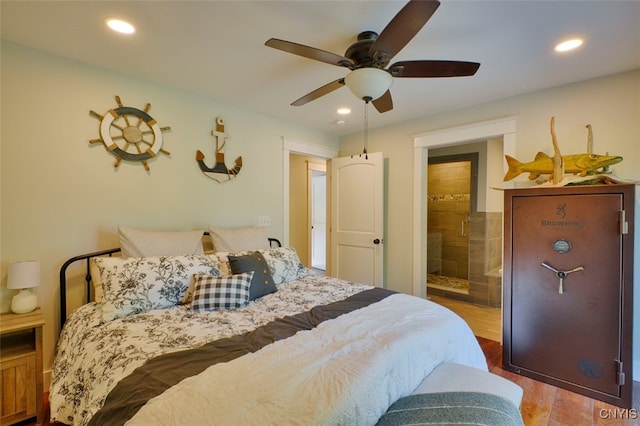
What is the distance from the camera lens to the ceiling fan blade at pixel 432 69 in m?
1.63

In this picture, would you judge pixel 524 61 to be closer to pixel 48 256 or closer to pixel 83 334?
pixel 83 334

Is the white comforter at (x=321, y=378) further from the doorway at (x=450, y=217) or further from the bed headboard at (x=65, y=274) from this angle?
the doorway at (x=450, y=217)

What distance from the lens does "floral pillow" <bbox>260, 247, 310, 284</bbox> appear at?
249 cm

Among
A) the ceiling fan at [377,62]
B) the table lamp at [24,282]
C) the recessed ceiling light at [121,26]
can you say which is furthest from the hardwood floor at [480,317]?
the recessed ceiling light at [121,26]

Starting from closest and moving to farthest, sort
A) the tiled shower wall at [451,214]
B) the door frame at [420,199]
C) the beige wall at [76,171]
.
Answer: the beige wall at [76,171] < the door frame at [420,199] < the tiled shower wall at [451,214]

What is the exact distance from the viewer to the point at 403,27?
4.32 ft

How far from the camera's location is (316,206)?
6.36m

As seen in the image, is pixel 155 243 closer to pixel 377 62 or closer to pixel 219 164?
pixel 219 164

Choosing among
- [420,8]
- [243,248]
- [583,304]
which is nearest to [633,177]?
[583,304]

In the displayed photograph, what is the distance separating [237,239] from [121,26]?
173 centimetres

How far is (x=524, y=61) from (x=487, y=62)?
0.27 m

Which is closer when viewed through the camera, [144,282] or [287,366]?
[287,366]
